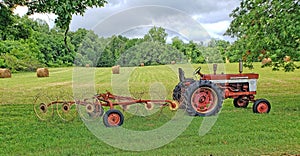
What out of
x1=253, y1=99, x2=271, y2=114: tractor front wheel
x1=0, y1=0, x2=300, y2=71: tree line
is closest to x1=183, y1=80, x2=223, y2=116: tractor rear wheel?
x1=0, y1=0, x2=300, y2=71: tree line

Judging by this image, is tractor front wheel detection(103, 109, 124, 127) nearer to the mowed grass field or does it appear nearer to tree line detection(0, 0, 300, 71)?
the mowed grass field

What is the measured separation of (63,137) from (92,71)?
1566 mm

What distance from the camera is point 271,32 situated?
926 centimetres

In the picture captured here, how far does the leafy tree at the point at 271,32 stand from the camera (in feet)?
28.9

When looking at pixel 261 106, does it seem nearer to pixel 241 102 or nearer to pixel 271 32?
pixel 241 102

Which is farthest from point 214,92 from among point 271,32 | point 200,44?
point 271,32

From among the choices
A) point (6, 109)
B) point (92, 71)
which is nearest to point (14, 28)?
point (6, 109)

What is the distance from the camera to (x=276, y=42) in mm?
9055

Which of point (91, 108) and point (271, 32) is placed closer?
point (91, 108)

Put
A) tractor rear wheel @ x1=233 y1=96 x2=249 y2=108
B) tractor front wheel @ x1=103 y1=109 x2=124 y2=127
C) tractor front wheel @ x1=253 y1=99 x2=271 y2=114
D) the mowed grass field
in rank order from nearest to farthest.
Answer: the mowed grass field, tractor front wheel @ x1=103 y1=109 x2=124 y2=127, tractor front wheel @ x1=253 y1=99 x2=271 y2=114, tractor rear wheel @ x1=233 y1=96 x2=249 y2=108

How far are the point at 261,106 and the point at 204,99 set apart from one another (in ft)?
5.47

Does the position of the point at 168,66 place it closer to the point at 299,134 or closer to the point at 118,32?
the point at 118,32

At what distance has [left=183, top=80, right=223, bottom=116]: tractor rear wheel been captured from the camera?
8.81 metres

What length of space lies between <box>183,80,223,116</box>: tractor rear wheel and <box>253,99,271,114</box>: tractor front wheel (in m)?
1.17
